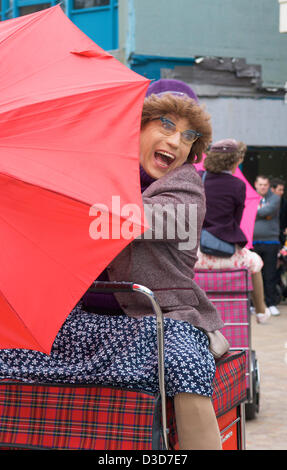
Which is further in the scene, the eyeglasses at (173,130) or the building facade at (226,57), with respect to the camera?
the building facade at (226,57)

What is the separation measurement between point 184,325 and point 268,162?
45.3ft

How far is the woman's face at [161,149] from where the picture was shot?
3.12 metres

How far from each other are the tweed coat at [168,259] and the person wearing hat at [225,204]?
270 cm

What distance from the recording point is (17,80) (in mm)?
2584

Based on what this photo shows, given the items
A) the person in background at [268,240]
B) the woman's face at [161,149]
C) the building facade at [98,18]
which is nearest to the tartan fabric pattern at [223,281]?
the woman's face at [161,149]

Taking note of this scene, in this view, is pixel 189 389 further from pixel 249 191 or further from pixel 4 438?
pixel 249 191

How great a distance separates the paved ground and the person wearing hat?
1.18m

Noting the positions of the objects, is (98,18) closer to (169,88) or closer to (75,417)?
(169,88)

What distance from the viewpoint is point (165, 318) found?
283 centimetres

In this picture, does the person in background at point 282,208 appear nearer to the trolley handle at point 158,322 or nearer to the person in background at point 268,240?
the person in background at point 268,240

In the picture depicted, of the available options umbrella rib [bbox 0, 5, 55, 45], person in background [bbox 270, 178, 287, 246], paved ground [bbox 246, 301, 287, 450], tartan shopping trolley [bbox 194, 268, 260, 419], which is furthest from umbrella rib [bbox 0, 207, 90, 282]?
person in background [bbox 270, 178, 287, 246]

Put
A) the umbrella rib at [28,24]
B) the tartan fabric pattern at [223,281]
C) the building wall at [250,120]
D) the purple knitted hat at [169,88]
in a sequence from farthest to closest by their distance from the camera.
Result: the building wall at [250,120]
the tartan fabric pattern at [223,281]
the purple knitted hat at [169,88]
the umbrella rib at [28,24]

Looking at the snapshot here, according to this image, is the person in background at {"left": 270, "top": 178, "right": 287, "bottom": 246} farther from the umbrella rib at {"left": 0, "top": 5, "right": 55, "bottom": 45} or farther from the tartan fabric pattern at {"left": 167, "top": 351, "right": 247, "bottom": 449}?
the umbrella rib at {"left": 0, "top": 5, "right": 55, "bottom": 45}
